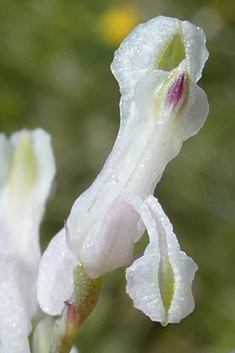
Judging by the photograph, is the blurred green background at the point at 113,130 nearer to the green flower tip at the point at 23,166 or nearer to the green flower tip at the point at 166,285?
the green flower tip at the point at 23,166

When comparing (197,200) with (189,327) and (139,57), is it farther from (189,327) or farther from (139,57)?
(139,57)

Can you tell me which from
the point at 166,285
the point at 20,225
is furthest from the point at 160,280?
the point at 20,225

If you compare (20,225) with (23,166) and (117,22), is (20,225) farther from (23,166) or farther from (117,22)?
(117,22)

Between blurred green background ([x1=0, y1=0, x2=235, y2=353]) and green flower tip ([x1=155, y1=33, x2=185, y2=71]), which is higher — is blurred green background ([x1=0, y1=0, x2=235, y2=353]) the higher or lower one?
the lower one

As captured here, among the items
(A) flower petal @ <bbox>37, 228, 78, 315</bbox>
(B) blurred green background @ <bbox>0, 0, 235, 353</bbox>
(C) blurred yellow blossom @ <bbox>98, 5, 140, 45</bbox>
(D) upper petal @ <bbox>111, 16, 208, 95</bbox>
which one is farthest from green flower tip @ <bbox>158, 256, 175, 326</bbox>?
(C) blurred yellow blossom @ <bbox>98, 5, 140, 45</bbox>

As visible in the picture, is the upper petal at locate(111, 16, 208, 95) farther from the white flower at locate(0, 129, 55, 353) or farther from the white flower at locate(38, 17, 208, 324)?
the white flower at locate(0, 129, 55, 353)

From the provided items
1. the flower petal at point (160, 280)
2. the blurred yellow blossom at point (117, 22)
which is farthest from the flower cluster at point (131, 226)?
the blurred yellow blossom at point (117, 22)
